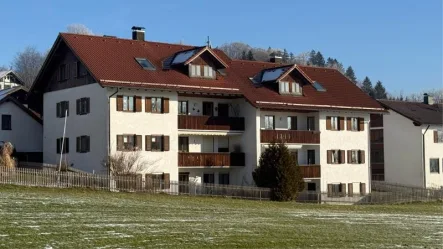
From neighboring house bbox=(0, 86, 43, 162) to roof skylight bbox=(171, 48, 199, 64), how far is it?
11.8 meters

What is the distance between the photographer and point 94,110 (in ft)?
166

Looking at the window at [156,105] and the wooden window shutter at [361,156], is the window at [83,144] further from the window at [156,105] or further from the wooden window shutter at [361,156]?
the wooden window shutter at [361,156]

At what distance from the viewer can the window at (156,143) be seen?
51375 millimetres

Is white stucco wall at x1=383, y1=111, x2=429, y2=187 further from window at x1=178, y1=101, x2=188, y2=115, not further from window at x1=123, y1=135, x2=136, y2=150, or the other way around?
window at x1=123, y1=135, x2=136, y2=150

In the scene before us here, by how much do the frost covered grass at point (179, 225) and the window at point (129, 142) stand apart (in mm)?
9161

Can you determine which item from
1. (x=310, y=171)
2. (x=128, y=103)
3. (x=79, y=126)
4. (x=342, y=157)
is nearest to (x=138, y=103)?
(x=128, y=103)

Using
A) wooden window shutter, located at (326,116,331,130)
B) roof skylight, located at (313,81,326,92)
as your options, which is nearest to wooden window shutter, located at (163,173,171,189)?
wooden window shutter, located at (326,116,331,130)

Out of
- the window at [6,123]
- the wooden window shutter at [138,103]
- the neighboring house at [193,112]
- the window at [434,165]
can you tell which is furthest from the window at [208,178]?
the window at [434,165]

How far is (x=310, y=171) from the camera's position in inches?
2317

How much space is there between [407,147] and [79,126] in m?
33.7

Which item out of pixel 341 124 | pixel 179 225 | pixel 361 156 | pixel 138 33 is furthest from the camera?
pixel 361 156

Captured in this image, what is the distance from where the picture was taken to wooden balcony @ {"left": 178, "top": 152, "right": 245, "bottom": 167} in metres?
52.8

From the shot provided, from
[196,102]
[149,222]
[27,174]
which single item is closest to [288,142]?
[196,102]

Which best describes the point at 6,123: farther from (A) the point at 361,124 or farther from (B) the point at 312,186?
(A) the point at 361,124
